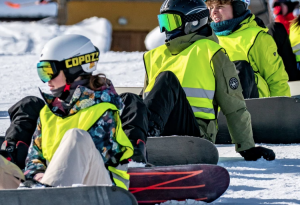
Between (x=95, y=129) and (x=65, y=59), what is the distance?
40 cm

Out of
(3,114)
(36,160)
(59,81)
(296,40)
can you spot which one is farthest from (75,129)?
(296,40)

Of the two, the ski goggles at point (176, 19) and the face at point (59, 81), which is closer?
the face at point (59, 81)

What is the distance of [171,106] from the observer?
415cm

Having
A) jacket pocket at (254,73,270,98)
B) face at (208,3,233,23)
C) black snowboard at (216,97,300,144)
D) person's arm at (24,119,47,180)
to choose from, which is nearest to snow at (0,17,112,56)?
face at (208,3,233,23)

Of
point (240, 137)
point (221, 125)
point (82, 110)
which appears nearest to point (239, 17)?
point (221, 125)

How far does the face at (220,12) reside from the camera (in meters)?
5.55

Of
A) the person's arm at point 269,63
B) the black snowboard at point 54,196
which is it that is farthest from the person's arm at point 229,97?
the black snowboard at point 54,196

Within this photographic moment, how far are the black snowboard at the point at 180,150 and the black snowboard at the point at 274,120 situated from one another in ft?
4.25

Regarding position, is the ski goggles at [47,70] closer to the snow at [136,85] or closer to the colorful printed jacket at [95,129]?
the colorful printed jacket at [95,129]

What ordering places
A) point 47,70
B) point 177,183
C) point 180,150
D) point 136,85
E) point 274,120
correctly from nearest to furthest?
point 47,70, point 177,183, point 180,150, point 274,120, point 136,85

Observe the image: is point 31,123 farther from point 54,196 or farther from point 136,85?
point 136,85

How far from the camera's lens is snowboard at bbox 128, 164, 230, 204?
3367 mm

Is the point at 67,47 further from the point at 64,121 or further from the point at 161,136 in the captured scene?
the point at 161,136

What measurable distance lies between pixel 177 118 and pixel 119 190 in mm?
1467
